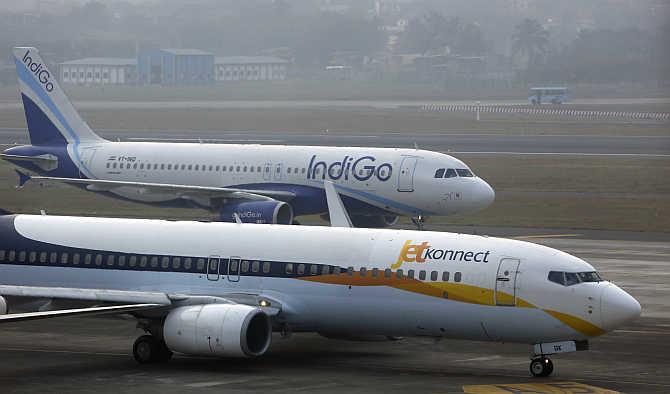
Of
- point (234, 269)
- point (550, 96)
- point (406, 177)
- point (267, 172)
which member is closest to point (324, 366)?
point (234, 269)

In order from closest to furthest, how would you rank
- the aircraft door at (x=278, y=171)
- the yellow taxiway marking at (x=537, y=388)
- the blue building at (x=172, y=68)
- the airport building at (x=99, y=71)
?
the yellow taxiway marking at (x=537, y=388) → the aircraft door at (x=278, y=171) → the airport building at (x=99, y=71) → the blue building at (x=172, y=68)

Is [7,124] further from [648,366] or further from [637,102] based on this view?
[648,366]

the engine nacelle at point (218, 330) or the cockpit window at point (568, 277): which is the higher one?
the cockpit window at point (568, 277)

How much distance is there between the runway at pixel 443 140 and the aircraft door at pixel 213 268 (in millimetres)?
67290

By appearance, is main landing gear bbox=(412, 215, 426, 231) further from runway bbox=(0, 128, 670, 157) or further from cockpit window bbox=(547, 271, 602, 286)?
runway bbox=(0, 128, 670, 157)

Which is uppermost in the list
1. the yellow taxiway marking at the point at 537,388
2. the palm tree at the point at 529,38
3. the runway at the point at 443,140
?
the palm tree at the point at 529,38

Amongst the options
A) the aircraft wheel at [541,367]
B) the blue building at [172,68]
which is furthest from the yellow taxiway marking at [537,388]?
the blue building at [172,68]

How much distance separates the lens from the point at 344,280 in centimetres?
3278

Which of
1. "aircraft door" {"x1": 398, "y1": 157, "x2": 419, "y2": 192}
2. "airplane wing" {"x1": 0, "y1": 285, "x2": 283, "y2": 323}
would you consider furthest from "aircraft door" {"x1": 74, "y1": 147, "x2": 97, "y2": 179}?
"airplane wing" {"x1": 0, "y1": 285, "x2": 283, "y2": 323}

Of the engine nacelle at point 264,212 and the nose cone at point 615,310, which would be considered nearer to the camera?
the nose cone at point 615,310

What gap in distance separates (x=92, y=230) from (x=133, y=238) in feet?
4.06

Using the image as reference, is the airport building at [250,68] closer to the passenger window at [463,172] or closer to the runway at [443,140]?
the runway at [443,140]

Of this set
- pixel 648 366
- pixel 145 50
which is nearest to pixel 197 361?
pixel 648 366

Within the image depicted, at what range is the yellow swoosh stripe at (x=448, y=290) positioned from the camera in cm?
3067
